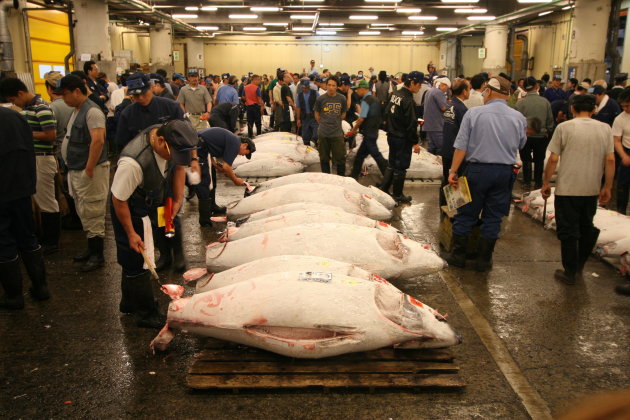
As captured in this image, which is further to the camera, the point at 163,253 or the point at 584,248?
the point at 163,253

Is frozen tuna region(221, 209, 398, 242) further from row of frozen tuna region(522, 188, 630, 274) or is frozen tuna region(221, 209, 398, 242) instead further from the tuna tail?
row of frozen tuna region(522, 188, 630, 274)

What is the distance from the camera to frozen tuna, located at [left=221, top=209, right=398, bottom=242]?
16.6 feet

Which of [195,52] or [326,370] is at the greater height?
[195,52]

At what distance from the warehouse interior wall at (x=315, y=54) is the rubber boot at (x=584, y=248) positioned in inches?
1223

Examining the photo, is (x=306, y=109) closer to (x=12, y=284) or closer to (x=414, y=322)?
(x=12, y=284)

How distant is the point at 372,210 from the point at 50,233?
3.88m

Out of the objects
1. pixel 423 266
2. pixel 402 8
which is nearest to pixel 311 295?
pixel 423 266

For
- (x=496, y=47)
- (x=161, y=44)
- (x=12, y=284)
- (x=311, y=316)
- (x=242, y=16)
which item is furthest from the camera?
(x=161, y=44)

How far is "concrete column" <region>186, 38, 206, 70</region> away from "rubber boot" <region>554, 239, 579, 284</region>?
104 feet

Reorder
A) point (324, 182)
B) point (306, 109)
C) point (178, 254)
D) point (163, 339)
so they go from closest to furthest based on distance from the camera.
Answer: point (163, 339) < point (178, 254) < point (324, 182) < point (306, 109)

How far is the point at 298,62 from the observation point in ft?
114

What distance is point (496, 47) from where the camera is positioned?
22.9m

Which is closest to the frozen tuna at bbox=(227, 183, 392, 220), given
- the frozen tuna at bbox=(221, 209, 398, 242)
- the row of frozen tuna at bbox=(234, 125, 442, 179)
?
the frozen tuna at bbox=(221, 209, 398, 242)

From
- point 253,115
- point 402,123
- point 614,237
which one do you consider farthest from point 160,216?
point 253,115
